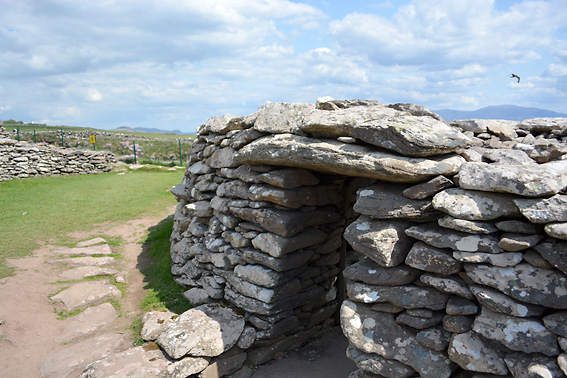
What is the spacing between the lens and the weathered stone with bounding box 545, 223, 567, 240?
3.37 metres

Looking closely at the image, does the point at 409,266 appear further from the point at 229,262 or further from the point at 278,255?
the point at 229,262

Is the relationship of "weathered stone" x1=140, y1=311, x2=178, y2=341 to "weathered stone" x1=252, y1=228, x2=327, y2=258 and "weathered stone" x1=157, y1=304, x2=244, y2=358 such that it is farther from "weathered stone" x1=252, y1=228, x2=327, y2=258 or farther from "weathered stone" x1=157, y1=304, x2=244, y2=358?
"weathered stone" x1=252, y1=228, x2=327, y2=258

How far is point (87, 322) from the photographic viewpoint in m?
7.37

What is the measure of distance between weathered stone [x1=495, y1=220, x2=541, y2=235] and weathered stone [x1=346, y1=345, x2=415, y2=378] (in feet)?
6.37

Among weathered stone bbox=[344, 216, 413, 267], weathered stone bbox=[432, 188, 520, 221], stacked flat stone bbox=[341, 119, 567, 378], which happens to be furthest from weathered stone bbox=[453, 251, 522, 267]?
weathered stone bbox=[344, 216, 413, 267]

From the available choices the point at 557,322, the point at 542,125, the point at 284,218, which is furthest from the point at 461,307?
the point at 542,125

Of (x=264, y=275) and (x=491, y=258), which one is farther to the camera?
(x=264, y=275)

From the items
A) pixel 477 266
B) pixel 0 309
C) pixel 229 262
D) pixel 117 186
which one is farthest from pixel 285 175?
pixel 117 186

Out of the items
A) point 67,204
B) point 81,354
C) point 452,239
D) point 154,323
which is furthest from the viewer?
point 67,204

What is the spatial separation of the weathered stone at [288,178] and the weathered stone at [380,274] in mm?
2065

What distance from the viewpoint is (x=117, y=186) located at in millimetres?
17312

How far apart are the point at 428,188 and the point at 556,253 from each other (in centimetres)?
136

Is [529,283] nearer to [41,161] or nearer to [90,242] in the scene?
[90,242]

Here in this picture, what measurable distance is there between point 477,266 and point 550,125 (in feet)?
10.6
